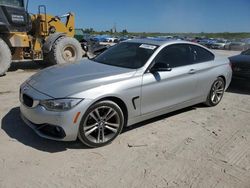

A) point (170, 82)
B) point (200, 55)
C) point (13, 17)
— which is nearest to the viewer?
point (170, 82)

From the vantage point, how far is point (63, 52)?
10.3 meters

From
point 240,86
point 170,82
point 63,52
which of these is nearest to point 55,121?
point 170,82

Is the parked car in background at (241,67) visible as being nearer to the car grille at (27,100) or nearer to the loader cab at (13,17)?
the car grille at (27,100)

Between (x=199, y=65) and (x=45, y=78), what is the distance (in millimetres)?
2972

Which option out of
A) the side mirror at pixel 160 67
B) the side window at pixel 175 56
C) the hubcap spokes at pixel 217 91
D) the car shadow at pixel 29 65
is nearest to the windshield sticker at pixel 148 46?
the side window at pixel 175 56

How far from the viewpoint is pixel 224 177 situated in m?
3.35

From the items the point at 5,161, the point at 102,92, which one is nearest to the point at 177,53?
the point at 102,92

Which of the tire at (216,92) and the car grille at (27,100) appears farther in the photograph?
the tire at (216,92)

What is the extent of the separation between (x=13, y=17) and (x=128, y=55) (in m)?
5.89

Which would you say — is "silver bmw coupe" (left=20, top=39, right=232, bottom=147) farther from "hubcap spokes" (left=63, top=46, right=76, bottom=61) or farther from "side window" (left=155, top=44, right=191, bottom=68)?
"hubcap spokes" (left=63, top=46, right=76, bottom=61)

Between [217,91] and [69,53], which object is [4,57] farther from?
[217,91]

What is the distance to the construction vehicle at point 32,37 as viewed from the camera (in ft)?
29.0

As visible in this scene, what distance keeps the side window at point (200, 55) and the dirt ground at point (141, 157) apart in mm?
1219

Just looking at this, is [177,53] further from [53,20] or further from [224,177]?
[53,20]
